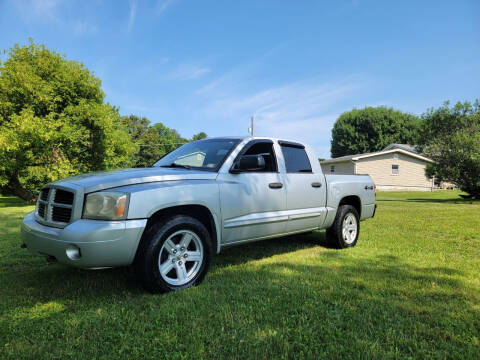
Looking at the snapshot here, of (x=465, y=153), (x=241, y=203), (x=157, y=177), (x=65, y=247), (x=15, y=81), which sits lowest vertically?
(x=65, y=247)

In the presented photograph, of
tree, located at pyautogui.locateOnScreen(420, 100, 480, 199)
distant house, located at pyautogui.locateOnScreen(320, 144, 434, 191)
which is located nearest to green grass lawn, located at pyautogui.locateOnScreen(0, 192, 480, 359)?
tree, located at pyautogui.locateOnScreen(420, 100, 480, 199)

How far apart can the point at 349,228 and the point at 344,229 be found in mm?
188

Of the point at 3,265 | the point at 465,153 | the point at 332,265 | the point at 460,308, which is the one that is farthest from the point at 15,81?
the point at 465,153

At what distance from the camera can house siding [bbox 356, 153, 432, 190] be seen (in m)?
30.8

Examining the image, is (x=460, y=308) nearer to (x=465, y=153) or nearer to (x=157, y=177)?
(x=157, y=177)

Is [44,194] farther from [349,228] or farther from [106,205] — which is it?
[349,228]

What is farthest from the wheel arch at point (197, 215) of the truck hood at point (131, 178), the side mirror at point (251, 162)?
the side mirror at point (251, 162)

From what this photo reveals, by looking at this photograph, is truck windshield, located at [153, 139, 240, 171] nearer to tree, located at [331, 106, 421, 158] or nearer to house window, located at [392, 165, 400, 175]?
house window, located at [392, 165, 400, 175]

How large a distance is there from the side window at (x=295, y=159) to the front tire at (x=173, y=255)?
186 centimetres

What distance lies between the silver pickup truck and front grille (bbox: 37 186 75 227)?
0.4 inches

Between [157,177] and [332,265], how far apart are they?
270cm

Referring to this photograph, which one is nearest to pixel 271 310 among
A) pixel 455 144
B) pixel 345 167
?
pixel 455 144

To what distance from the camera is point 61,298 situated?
3094 mm

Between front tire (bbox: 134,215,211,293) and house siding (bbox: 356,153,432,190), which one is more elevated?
house siding (bbox: 356,153,432,190)
